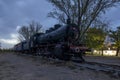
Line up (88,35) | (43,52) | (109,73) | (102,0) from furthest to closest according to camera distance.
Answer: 1. (88,35)
2. (102,0)
3. (43,52)
4. (109,73)

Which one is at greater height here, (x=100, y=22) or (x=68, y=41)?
(x=100, y=22)

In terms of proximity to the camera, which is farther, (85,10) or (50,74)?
(85,10)

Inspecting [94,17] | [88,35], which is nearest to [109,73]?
[94,17]

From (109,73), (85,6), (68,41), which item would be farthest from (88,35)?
(109,73)

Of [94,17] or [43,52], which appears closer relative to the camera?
[43,52]

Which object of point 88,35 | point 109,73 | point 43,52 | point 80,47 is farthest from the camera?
point 88,35

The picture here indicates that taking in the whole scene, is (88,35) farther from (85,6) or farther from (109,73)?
(109,73)

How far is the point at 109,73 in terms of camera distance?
39.1ft

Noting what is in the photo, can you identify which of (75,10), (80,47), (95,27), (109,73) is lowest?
(109,73)

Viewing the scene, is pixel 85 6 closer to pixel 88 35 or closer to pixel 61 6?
pixel 61 6

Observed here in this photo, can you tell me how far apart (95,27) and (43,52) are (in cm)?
1974

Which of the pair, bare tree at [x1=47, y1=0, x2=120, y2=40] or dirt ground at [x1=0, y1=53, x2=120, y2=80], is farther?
bare tree at [x1=47, y1=0, x2=120, y2=40]

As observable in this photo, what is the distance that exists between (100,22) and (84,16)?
10.5 feet

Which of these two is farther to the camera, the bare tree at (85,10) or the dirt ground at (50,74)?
the bare tree at (85,10)
